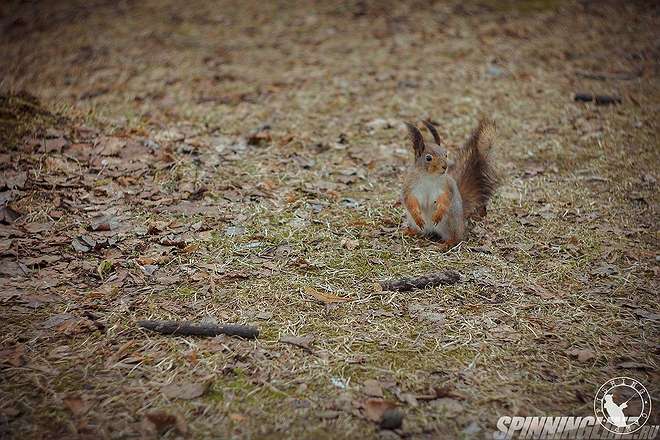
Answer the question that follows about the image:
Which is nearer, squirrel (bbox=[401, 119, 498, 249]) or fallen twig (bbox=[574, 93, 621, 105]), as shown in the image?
squirrel (bbox=[401, 119, 498, 249])

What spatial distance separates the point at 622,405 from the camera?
252 centimetres

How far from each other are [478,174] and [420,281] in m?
1.07

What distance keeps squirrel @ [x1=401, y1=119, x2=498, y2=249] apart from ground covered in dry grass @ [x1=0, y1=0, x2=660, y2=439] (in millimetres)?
143

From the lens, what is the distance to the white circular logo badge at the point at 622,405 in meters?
2.44

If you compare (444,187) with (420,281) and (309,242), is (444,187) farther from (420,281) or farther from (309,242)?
(309,242)

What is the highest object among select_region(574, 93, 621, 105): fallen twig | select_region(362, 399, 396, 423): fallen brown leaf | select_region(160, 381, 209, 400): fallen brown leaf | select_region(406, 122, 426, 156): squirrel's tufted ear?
select_region(406, 122, 426, 156): squirrel's tufted ear

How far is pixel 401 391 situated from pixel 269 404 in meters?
0.59

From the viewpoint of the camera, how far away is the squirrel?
3.72m

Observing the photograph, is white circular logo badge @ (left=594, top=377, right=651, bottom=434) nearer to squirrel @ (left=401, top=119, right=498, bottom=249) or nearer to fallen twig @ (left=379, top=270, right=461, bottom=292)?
fallen twig @ (left=379, top=270, right=461, bottom=292)

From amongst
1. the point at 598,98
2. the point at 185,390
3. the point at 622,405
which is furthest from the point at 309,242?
the point at 598,98

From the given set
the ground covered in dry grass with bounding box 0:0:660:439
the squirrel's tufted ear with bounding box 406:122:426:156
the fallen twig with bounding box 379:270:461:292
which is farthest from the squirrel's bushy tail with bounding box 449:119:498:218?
the fallen twig with bounding box 379:270:461:292

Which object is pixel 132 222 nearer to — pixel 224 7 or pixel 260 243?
pixel 260 243

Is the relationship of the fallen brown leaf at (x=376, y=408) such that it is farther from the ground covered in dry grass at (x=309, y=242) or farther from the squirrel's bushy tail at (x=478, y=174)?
the squirrel's bushy tail at (x=478, y=174)

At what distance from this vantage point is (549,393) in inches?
102
